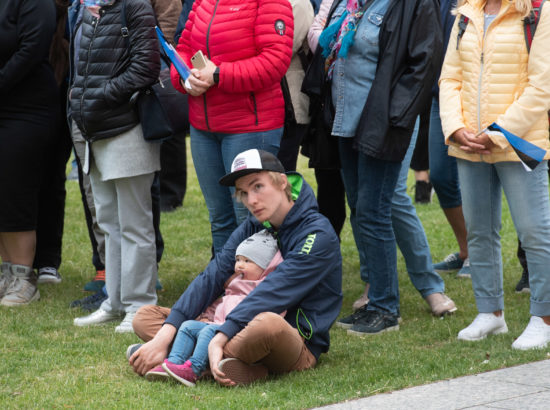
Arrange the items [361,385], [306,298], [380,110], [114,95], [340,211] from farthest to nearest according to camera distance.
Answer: [340,211], [114,95], [380,110], [306,298], [361,385]

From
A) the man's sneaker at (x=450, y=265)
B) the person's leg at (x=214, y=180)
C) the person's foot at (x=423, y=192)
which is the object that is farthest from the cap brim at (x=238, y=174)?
the person's foot at (x=423, y=192)

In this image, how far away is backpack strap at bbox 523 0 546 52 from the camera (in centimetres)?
458

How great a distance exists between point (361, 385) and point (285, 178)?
112cm

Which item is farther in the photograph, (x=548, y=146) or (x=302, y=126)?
(x=302, y=126)

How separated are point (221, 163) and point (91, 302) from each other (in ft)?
Result: 4.95

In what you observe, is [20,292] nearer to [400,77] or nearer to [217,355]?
[217,355]

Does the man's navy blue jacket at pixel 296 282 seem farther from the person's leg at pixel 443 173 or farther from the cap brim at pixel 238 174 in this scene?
the person's leg at pixel 443 173

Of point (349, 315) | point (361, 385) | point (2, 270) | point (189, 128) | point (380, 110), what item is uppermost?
point (380, 110)

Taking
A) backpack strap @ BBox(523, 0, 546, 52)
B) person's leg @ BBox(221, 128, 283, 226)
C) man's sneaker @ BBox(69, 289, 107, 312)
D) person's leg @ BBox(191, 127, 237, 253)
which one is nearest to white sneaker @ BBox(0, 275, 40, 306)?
man's sneaker @ BBox(69, 289, 107, 312)

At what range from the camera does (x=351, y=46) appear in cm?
521

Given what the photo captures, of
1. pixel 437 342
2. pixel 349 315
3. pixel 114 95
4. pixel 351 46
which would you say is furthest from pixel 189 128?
pixel 437 342

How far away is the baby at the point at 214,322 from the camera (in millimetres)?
4203

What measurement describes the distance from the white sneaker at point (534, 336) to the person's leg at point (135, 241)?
2.33 m

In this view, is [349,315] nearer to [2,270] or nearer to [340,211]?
[340,211]
